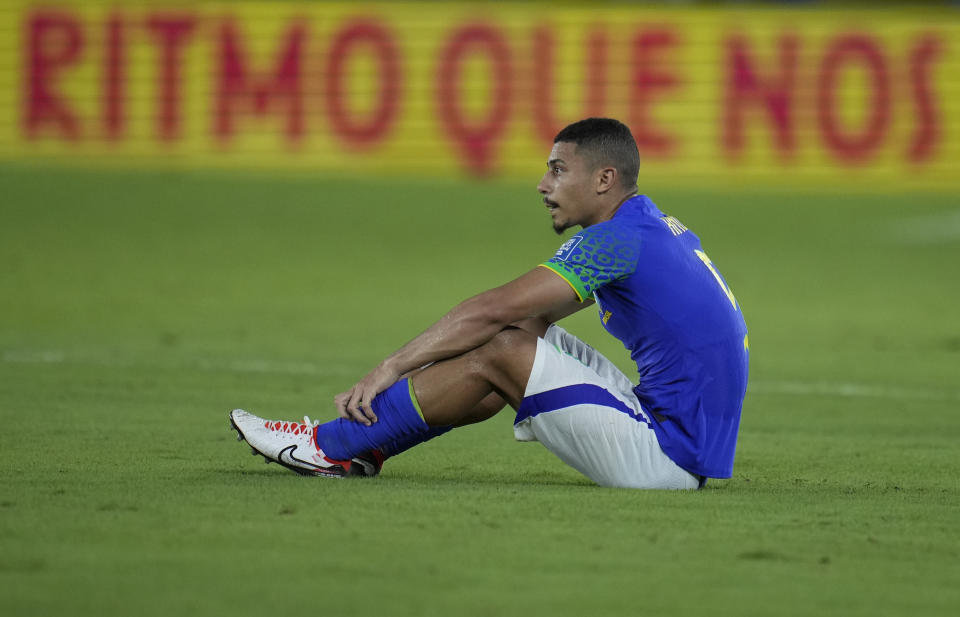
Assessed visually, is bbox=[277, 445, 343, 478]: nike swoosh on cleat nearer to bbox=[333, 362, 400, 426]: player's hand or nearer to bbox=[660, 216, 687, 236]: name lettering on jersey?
bbox=[333, 362, 400, 426]: player's hand

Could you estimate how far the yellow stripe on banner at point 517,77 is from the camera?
54.6 feet

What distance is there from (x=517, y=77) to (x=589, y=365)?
1172 cm

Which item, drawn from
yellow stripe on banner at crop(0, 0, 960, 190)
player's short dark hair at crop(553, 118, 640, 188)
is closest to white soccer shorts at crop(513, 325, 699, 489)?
player's short dark hair at crop(553, 118, 640, 188)

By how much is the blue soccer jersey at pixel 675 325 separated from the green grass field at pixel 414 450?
0.27 metres

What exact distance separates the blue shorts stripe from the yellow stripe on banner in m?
11.9

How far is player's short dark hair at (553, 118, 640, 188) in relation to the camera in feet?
17.3

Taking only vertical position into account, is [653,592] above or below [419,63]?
below

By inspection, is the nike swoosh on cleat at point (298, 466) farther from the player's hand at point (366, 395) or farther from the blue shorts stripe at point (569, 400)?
the blue shorts stripe at point (569, 400)

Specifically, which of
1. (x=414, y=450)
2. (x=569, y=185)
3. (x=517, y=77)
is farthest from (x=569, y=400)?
(x=517, y=77)

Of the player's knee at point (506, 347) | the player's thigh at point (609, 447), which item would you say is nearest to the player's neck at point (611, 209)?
the player's knee at point (506, 347)

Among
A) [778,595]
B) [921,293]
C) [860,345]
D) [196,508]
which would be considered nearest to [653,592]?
[778,595]

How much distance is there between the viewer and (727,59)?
54.6 feet

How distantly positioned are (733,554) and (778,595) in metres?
0.43

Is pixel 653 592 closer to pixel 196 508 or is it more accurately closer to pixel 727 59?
pixel 196 508
